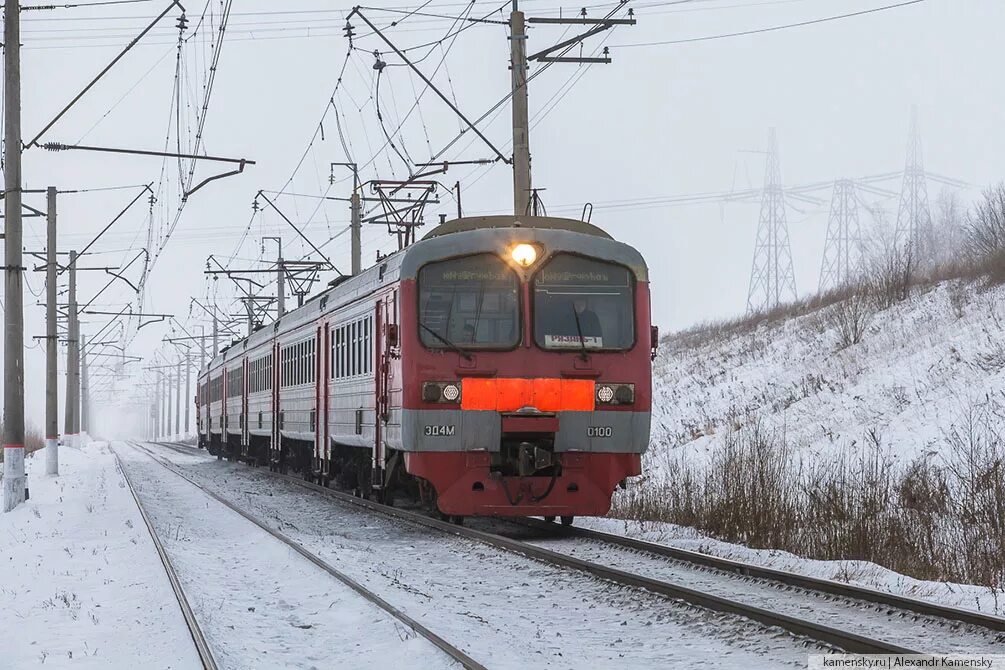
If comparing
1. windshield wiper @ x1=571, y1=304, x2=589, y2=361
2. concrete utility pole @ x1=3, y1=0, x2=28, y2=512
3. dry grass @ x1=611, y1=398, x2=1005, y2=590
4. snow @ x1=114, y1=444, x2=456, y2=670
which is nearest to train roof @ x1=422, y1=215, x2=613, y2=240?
windshield wiper @ x1=571, y1=304, x2=589, y2=361

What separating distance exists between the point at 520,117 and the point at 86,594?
10.9m

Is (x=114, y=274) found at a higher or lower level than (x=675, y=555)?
higher

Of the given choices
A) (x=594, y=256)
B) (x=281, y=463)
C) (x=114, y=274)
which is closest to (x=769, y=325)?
(x=281, y=463)

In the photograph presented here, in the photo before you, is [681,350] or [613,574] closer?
[613,574]

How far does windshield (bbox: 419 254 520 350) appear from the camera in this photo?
12781 millimetres

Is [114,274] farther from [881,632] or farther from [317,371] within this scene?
[881,632]

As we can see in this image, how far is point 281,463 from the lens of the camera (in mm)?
26062

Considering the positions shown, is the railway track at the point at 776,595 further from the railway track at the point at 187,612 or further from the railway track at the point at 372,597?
the railway track at the point at 187,612

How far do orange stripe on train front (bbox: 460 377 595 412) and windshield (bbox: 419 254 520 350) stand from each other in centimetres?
39

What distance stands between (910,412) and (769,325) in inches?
669

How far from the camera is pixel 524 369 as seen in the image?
12.8 m

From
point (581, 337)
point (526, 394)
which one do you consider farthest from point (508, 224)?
point (526, 394)

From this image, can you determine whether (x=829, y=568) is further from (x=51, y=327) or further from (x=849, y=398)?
(x=51, y=327)

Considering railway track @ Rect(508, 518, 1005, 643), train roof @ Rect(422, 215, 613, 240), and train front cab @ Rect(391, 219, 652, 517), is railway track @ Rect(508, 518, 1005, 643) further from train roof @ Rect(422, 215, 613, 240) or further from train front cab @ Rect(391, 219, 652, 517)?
train roof @ Rect(422, 215, 613, 240)
